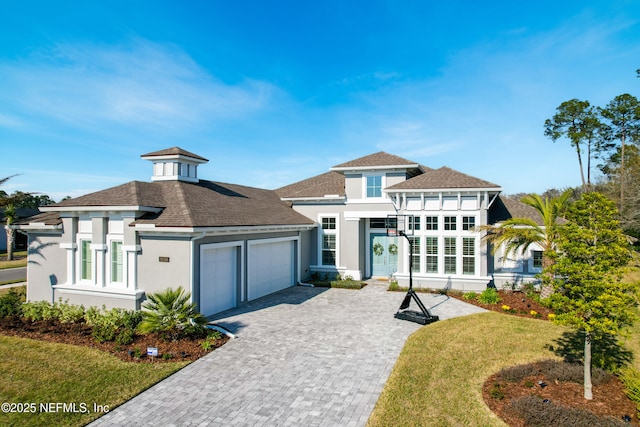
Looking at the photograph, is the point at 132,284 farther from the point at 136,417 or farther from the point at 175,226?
the point at 136,417

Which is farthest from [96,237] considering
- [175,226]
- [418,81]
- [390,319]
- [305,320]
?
[418,81]

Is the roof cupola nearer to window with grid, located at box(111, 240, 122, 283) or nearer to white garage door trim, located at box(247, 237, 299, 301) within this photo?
window with grid, located at box(111, 240, 122, 283)

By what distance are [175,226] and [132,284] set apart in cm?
298

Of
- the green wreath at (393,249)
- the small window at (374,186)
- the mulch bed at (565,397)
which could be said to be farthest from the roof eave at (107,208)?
the green wreath at (393,249)

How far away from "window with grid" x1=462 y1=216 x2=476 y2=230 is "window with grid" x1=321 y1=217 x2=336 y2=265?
278 inches

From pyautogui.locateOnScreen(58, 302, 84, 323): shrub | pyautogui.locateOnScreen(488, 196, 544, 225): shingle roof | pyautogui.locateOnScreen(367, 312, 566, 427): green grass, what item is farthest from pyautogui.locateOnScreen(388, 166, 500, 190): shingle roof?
pyautogui.locateOnScreen(58, 302, 84, 323): shrub

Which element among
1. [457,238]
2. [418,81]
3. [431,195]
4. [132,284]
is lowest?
[132,284]

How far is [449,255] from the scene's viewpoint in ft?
56.3

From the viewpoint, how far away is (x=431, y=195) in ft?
56.7

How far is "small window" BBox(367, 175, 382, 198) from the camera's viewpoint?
1959cm

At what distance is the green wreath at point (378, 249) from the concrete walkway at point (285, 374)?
22.7ft

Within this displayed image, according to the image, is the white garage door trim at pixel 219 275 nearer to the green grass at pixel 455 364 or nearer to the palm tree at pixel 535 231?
the green grass at pixel 455 364

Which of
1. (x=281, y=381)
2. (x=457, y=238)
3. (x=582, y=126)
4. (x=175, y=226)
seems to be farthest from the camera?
(x=582, y=126)

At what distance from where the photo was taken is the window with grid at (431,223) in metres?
17.2
